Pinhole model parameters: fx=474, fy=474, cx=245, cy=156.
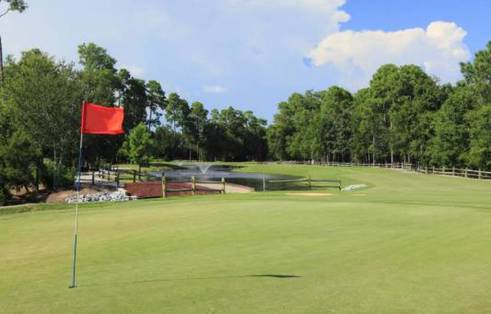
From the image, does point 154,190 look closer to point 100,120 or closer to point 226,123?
point 100,120

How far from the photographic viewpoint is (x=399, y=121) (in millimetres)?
74062

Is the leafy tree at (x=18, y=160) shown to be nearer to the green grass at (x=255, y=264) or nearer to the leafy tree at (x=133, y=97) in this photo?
the green grass at (x=255, y=264)

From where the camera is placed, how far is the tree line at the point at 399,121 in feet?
185

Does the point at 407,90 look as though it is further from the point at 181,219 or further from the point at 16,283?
the point at 16,283

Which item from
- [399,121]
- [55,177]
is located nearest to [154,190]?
[55,177]

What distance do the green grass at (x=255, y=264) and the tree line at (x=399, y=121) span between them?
43729 millimetres

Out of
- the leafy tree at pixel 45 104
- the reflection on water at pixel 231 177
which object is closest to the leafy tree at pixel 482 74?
the reflection on water at pixel 231 177

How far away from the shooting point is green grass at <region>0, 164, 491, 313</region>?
20.3ft

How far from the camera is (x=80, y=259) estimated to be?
9.22 metres

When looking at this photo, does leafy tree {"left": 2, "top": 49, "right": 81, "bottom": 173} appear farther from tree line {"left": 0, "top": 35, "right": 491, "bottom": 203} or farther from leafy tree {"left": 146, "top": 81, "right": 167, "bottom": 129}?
leafy tree {"left": 146, "top": 81, "right": 167, "bottom": 129}

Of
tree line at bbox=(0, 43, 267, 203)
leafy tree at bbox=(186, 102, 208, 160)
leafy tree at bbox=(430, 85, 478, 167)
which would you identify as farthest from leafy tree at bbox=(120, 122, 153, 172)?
leafy tree at bbox=(186, 102, 208, 160)

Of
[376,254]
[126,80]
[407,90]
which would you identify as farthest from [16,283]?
[126,80]

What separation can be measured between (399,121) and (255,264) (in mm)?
70152

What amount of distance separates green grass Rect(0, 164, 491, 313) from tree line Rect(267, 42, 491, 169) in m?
43.7
